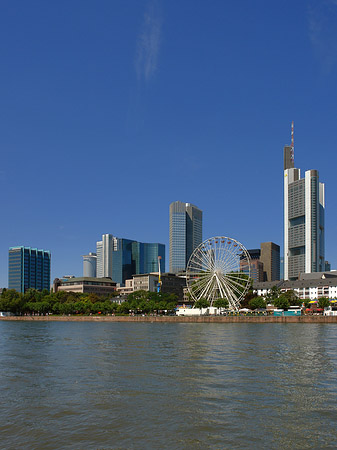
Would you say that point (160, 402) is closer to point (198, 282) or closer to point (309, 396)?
point (309, 396)

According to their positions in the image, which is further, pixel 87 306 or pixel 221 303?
pixel 87 306

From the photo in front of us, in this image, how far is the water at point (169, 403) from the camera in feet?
60.6

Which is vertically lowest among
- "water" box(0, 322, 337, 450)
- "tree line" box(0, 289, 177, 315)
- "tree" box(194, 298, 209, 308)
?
"tree line" box(0, 289, 177, 315)

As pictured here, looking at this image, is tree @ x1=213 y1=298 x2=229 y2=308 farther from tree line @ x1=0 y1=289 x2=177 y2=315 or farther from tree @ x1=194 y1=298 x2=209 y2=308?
tree line @ x1=0 y1=289 x2=177 y2=315

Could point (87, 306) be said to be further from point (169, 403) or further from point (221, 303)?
point (169, 403)

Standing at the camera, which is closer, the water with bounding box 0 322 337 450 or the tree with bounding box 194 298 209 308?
the water with bounding box 0 322 337 450

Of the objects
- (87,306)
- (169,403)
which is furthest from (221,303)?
(169,403)

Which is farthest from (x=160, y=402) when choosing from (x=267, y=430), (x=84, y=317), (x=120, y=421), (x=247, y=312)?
(x=84, y=317)

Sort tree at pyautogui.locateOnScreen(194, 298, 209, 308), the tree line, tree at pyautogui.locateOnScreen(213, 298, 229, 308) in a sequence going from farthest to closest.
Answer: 1. the tree line
2. tree at pyautogui.locateOnScreen(194, 298, 209, 308)
3. tree at pyautogui.locateOnScreen(213, 298, 229, 308)

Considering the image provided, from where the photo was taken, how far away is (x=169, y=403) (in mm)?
24047

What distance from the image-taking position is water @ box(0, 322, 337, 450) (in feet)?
60.6

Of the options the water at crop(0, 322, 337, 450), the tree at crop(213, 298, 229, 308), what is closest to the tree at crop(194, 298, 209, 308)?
the tree at crop(213, 298, 229, 308)

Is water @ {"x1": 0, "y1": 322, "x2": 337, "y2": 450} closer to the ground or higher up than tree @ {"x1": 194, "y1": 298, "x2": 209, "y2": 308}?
higher up

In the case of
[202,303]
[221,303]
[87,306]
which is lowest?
[87,306]
